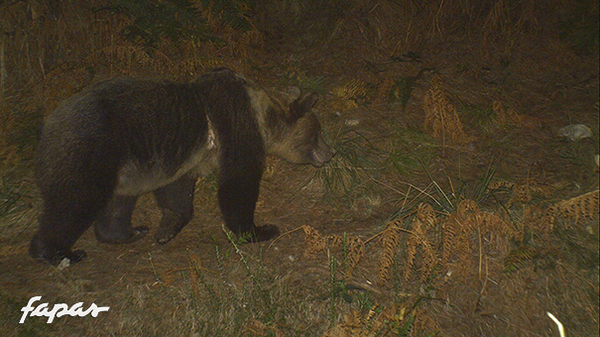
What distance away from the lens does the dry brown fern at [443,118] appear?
5613 millimetres

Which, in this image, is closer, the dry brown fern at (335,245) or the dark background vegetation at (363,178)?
the dark background vegetation at (363,178)

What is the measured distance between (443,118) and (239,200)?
8.68 ft

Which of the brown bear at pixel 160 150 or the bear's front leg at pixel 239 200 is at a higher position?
the brown bear at pixel 160 150

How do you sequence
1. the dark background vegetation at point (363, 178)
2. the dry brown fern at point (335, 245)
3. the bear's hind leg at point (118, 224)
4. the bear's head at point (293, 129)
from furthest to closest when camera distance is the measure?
the bear's head at point (293, 129)
the bear's hind leg at point (118, 224)
the dry brown fern at point (335, 245)
the dark background vegetation at point (363, 178)

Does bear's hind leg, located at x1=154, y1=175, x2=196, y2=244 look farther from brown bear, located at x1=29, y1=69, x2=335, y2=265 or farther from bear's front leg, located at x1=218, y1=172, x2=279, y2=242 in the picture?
bear's front leg, located at x1=218, y1=172, x2=279, y2=242

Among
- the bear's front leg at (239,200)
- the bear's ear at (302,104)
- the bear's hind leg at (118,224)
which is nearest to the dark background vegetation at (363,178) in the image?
the bear's hind leg at (118,224)

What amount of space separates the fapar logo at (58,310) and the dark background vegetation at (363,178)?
63 mm

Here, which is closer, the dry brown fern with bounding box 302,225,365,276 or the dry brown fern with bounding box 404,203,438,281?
the dry brown fern with bounding box 404,203,438,281

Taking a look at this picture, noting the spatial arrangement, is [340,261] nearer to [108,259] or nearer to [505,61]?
[108,259]

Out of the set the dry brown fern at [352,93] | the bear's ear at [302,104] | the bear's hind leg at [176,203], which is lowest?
the bear's hind leg at [176,203]

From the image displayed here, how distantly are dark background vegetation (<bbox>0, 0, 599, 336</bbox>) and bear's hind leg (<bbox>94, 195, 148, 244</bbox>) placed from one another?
A: 0.42ft

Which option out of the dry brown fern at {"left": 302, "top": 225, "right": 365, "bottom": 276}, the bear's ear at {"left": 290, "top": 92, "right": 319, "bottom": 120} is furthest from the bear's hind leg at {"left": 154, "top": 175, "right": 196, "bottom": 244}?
the dry brown fern at {"left": 302, "top": 225, "right": 365, "bottom": 276}

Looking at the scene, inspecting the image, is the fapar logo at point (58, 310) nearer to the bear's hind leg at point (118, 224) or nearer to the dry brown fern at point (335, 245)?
the bear's hind leg at point (118, 224)

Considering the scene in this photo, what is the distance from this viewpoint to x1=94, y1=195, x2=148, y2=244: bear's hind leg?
508 centimetres
